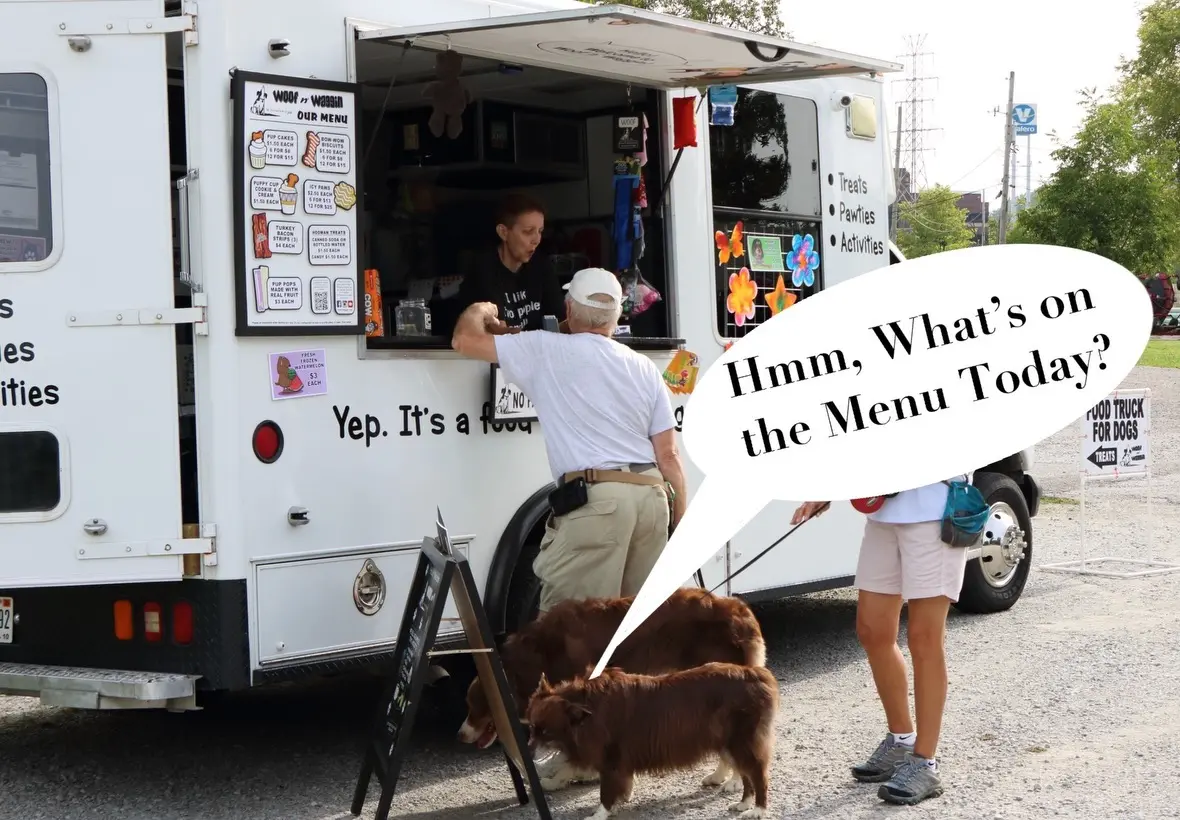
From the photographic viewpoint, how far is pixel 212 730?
6.22 m

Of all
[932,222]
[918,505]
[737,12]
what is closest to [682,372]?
[918,505]

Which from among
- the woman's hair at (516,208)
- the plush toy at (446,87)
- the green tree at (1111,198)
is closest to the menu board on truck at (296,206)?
the plush toy at (446,87)

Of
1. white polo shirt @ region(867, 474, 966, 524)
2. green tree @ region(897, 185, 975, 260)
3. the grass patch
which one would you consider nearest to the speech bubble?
white polo shirt @ region(867, 474, 966, 524)

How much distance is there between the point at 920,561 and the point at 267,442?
218 cm

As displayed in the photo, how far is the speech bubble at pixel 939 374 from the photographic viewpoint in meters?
4.80

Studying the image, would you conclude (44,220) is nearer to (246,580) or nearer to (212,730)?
(246,580)

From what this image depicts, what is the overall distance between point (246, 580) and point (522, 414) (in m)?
1.35

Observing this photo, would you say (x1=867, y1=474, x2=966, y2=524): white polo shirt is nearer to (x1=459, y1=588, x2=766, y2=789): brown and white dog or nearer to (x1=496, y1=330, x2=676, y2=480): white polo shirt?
(x1=459, y1=588, x2=766, y2=789): brown and white dog

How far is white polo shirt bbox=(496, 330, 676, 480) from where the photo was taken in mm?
5277

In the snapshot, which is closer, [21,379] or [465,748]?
[21,379]

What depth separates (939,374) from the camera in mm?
4805

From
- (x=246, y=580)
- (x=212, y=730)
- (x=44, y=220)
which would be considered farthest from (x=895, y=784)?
(x=44, y=220)

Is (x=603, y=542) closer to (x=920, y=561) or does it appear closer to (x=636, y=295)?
(x=920, y=561)

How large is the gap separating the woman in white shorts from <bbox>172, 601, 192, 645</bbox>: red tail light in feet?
7.36
